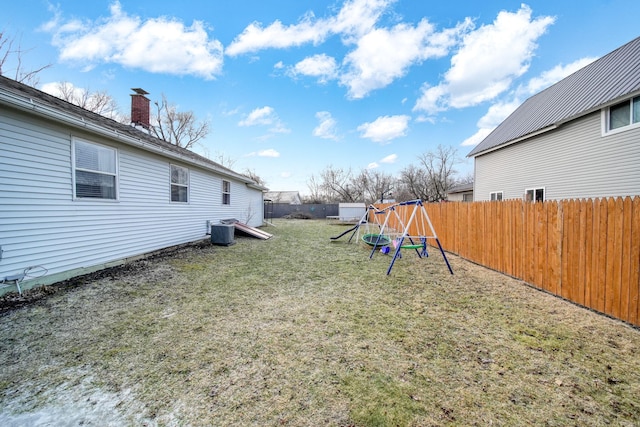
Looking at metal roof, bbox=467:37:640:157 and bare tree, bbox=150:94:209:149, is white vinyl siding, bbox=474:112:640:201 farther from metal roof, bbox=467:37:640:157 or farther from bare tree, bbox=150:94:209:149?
bare tree, bbox=150:94:209:149

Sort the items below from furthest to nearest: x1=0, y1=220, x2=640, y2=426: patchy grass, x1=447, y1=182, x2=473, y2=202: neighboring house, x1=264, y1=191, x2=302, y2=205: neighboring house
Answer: x1=264, y1=191, x2=302, y2=205: neighboring house → x1=447, y1=182, x2=473, y2=202: neighboring house → x1=0, y1=220, x2=640, y2=426: patchy grass

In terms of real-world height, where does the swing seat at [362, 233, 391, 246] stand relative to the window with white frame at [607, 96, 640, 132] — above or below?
below

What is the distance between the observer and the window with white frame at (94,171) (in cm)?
526

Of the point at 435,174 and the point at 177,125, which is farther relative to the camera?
the point at 435,174

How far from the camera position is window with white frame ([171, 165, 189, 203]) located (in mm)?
8551

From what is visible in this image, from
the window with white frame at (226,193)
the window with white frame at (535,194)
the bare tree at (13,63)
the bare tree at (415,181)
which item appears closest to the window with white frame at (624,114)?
the window with white frame at (535,194)

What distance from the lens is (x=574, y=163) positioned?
9.00m

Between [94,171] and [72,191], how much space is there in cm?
67

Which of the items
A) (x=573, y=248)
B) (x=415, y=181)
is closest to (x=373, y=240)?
Result: (x=573, y=248)

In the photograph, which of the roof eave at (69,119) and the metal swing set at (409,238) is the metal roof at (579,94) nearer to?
the metal swing set at (409,238)

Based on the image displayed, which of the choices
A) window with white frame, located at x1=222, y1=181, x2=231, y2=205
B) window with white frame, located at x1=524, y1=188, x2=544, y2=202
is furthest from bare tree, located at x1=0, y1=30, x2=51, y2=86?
window with white frame, located at x1=524, y1=188, x2=544, y2=202

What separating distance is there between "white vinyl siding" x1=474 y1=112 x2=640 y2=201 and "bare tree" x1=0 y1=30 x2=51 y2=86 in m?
21.4

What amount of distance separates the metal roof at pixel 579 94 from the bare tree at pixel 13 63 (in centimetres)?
2114

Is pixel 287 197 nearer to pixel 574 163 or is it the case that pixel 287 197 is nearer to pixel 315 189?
pixel 315 189
